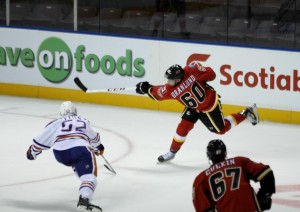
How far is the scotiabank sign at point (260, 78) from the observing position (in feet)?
37.4

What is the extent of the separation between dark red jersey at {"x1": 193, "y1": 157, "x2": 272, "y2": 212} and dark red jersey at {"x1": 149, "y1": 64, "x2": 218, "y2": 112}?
11.3 feet

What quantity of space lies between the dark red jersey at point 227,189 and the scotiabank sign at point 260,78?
556 cm

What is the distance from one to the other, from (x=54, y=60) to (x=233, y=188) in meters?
7.60

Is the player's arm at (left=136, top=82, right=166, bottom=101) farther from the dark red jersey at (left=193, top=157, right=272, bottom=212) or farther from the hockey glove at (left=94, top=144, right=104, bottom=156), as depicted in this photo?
the dark red jersey at (left=193, top=157, right=272, bottom=212)

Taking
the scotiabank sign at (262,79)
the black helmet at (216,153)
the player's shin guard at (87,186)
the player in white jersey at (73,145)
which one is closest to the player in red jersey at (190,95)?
the player in white jersey at (73,145)

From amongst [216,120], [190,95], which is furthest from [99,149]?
[216,120]

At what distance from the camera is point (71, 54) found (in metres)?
13.0

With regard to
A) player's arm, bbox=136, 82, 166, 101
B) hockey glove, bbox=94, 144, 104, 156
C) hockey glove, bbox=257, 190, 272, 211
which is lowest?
hockey glove, bbox=94, 144, 104, 156

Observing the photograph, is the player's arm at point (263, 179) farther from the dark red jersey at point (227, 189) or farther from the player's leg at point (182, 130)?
the player's leg at point (182, 130)

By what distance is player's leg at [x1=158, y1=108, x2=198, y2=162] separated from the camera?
9633mm

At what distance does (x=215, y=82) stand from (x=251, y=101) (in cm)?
53

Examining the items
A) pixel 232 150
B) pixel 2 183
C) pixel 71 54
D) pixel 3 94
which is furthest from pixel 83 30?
pixel 2 183

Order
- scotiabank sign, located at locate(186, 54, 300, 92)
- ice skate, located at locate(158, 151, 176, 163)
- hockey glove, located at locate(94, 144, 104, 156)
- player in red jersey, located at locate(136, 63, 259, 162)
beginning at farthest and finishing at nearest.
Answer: scotiabank sign, located at locate(186, 54, 300, 92) < ice skate, located at locate(158, 151, 176, 163) < player in red jersey, located at locate(136, 63, 259, 162) < hockey glove, located at locate(94, 144, 104, 156)

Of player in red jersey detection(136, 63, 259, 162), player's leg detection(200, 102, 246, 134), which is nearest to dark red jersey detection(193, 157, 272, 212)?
player in red jersey detection(136, 63, 259, 162)
